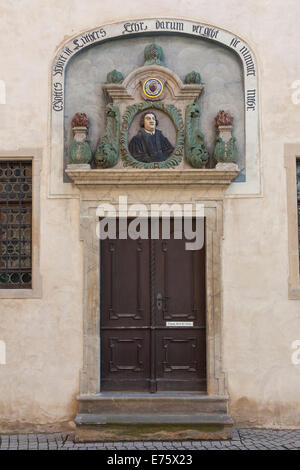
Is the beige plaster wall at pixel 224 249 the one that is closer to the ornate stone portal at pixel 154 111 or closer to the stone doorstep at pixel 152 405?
the stone doorstep at pixel 152 405

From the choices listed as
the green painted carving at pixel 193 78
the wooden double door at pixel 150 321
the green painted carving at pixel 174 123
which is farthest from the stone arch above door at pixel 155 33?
the wooden double door at pixel 150 321

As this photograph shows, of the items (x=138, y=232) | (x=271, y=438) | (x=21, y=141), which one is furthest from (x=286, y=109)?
(x=271, y=438)

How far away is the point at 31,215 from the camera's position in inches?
282

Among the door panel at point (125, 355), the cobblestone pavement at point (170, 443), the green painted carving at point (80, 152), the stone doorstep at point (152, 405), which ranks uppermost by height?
the green painted carving at point (80, 152)

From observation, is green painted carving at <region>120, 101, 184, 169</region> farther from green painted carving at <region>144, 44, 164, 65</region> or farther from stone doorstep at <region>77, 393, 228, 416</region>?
stone doorstep at <region>77, 393, 228, 416</region>

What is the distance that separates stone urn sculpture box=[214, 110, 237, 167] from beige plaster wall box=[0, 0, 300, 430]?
0.42 m

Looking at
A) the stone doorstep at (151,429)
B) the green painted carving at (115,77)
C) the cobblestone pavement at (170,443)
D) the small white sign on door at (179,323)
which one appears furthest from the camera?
the green painted carving at (115,77)

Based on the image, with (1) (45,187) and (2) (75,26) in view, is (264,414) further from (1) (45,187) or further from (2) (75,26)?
(2) (75,26)

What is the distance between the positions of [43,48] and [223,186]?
2.97m

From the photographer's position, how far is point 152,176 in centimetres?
692

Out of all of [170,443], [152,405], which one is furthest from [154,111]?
[170,443]

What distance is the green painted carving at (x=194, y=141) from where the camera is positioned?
7016 millimetres

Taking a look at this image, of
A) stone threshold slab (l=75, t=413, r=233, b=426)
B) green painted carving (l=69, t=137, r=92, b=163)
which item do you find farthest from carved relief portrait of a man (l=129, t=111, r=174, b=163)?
stone threshold slab (l=75, t=413, r=233, b=426)

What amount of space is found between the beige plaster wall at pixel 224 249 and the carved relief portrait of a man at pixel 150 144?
1.04 m
